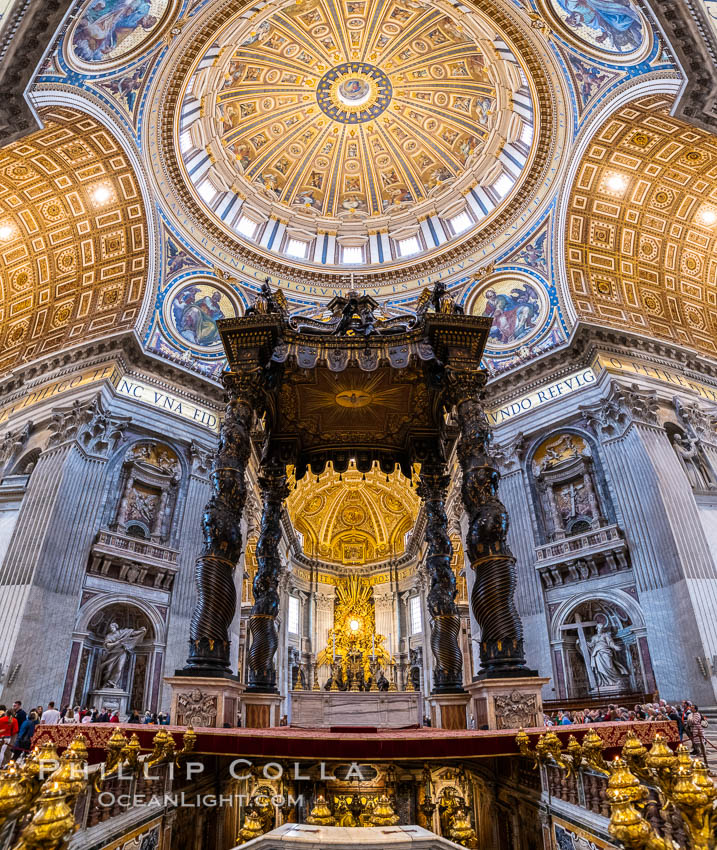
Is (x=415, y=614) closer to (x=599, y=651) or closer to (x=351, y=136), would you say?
(x=599, y=651)

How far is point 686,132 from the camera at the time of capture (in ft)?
45.3

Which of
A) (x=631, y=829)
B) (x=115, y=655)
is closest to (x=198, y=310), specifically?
(x=115, y=655)

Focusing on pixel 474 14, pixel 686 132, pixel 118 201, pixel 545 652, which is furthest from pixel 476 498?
pixel 474 14

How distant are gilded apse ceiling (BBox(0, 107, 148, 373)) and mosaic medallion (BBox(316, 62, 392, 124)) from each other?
10232 millimetres

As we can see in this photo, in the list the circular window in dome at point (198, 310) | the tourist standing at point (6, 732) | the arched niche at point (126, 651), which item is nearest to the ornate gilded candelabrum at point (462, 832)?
the tourist standing at point (6, 732)

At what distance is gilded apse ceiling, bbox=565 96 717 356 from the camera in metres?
14.8

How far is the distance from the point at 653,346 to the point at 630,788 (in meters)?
→ 16.2

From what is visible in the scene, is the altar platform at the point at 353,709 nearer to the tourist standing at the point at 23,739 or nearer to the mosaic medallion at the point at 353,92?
the tourist standing at the point at 23,739

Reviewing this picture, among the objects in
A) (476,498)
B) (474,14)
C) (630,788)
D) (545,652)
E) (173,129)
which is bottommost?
(630,788)

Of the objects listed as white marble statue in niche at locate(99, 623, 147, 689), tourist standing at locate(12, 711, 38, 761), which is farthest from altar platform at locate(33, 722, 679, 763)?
white marble statue in niche at locate(99, 623, 147, 689)

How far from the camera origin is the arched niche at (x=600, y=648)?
39.2 feet

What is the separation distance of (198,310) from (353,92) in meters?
Answer: 11.7

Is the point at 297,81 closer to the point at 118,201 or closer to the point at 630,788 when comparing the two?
the point at 118,201

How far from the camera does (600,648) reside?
495 inches
